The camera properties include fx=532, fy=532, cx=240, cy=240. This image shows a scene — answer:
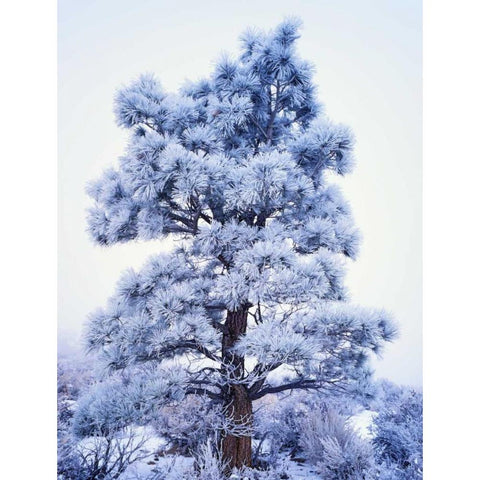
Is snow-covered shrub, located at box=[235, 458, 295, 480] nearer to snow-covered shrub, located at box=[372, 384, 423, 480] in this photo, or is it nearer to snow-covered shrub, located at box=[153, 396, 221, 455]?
snow-covered shrub, located at box=[153, 396, 221, 455]

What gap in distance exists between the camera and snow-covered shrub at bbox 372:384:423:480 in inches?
92.2

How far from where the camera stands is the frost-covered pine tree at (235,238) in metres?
2.08

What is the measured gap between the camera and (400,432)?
2.41 meters

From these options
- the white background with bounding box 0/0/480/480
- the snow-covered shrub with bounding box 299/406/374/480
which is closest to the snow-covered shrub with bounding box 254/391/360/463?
the snow-covered shrub with bounding box 299/406/374/480

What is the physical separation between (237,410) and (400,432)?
0.76 meters

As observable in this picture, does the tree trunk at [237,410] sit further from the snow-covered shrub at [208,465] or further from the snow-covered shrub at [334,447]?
the snow-covered shrub at [334,447]

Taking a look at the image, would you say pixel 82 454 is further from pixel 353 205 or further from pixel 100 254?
pixel 353 205

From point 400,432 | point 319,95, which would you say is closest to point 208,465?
point 400,432

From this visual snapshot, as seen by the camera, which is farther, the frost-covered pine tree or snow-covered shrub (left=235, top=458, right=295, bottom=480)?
snow-covered shrub (left=235, top=458, right=295, bottom=480)

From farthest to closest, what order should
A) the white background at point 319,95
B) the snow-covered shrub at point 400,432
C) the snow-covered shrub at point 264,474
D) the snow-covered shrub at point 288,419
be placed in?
the snow-covered shrub at point 288,419
the white background at point 319,95
the snow-covered shrub at point 400,432
the snow-covered shrub at point 264,474
